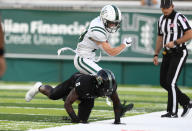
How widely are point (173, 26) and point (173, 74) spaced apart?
67 centimetres

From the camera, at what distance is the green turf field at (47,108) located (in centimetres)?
802

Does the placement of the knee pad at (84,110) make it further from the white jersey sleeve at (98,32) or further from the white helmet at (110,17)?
the white helmet at (110,17)

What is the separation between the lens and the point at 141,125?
779 cm

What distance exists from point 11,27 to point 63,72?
1672mm

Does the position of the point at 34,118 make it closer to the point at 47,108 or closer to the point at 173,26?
the point at 47,108

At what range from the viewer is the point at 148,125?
783cm

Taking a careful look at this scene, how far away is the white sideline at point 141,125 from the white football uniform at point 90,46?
661mm

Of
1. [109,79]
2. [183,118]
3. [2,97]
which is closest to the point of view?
[109,79]

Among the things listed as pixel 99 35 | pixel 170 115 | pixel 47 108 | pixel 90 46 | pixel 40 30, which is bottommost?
pixel 47 108

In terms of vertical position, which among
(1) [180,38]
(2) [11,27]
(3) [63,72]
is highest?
(1) [180,38]

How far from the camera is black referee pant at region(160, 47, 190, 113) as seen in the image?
9117 mm

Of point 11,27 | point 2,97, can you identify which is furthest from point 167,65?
point 11,27

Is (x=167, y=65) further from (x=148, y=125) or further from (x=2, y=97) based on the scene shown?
(x=2, y=97)

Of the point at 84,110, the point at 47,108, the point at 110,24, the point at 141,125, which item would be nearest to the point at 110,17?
the point at 110,24
